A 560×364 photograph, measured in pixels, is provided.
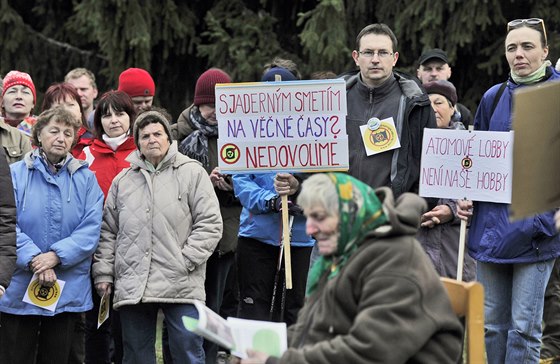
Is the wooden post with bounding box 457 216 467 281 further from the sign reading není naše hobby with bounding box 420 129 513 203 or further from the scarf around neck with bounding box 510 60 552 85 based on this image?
the scarf around neck with bounding box 510 60 552 85

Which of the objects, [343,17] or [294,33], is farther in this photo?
[294,33]

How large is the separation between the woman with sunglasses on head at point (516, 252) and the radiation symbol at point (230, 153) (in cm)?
165

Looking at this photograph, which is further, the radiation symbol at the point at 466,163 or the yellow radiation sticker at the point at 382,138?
the radiation symbol at the point at 466,163

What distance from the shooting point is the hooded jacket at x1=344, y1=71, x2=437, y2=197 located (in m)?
7.15

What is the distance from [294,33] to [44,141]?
6.19m

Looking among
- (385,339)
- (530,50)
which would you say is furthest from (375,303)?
(530,50)

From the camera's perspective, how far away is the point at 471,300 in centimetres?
457

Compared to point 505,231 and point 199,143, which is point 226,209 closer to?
point 199,143

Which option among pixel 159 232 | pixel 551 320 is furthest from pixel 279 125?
pixel 551 320

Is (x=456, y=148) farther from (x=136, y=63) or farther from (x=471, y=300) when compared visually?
(x=136, y=63)

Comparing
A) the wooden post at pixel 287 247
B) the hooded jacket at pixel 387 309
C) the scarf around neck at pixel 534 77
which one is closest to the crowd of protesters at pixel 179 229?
the scarf around neck at pixel 534 77

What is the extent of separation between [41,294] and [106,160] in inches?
52.8

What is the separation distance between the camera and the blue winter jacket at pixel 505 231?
22.6 feet

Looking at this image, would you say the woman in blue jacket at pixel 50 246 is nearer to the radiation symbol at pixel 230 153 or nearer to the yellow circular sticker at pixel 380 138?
the radiation symbol at pixel 230 153
